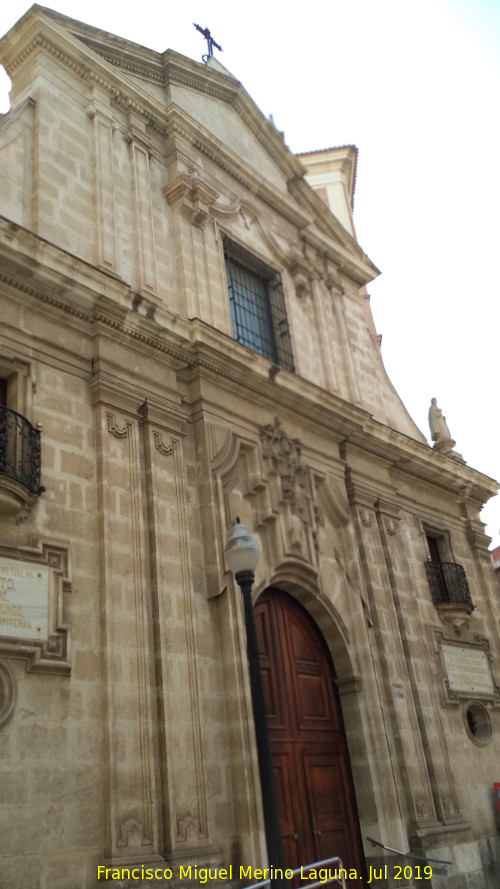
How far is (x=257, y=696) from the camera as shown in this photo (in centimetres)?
702

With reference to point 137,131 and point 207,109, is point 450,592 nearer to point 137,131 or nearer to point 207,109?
point 137,131

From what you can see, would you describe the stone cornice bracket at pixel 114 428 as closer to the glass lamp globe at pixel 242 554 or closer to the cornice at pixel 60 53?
the glass lamp globe at pixel 242 554

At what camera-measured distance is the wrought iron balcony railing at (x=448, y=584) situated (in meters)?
15.1

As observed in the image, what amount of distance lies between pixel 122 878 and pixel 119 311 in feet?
21.5

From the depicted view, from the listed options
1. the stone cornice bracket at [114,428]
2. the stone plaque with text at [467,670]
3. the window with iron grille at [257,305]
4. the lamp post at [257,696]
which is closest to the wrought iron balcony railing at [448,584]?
the stone plaque with text at [467,670]

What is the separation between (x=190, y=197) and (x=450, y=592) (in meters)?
8.46

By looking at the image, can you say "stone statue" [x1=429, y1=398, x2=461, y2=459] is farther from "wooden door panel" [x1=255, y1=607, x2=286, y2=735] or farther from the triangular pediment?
"wooden door panel" [x1=255, y1=607, x2=286, y2=735]

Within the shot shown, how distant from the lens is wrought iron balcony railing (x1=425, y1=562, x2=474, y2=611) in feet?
49.7

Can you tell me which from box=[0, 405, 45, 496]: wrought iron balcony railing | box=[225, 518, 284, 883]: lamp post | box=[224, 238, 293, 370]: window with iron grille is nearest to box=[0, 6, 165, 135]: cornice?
box=[224, 238, 293, 370]: window with iron grille

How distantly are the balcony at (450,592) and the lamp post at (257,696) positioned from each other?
8.34 metres

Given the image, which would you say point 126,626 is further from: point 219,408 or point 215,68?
point 215,68

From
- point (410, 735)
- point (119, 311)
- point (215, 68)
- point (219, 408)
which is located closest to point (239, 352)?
point (219, 408)

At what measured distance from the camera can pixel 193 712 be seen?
368 inches

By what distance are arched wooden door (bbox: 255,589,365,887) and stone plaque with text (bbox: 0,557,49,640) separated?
379cm
